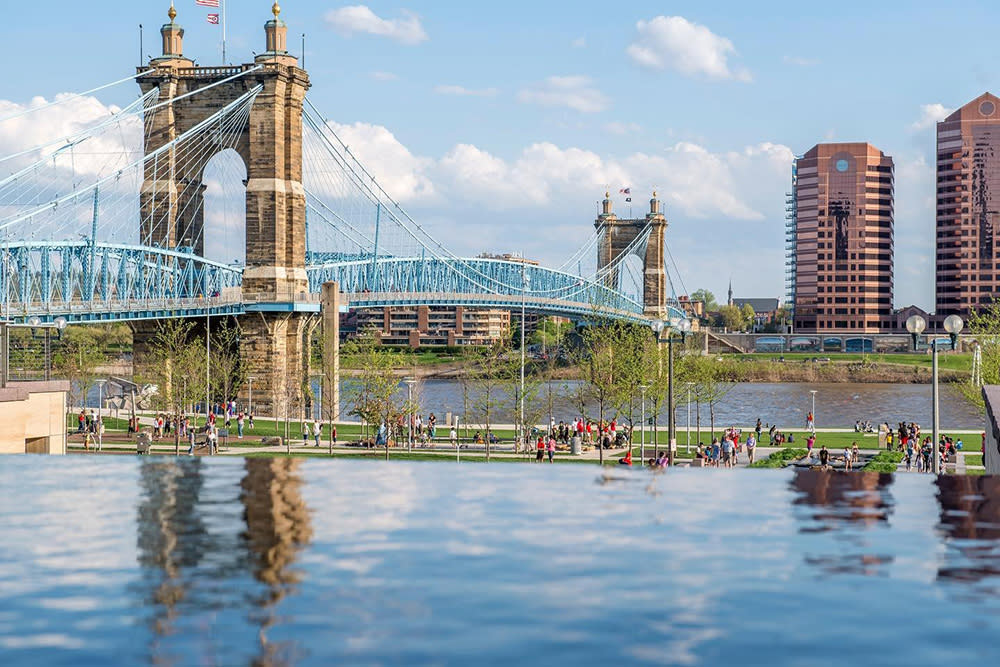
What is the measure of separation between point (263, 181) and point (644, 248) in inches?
4519

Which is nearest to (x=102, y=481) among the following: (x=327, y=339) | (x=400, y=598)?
(x=400, y=598)

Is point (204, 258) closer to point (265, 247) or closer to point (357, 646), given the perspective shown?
point (265, 247)

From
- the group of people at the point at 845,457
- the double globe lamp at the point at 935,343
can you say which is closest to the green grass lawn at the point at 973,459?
the group of people at the point at 845,457

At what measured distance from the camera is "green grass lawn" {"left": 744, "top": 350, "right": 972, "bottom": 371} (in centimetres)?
13705

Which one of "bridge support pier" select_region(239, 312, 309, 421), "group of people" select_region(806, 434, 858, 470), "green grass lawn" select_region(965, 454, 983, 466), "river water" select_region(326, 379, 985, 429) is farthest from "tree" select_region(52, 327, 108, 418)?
"green grass lawn" select_region(965, 454, 983, 466)

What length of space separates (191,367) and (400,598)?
47699mm

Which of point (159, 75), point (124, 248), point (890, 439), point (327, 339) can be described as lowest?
point (890, 439)

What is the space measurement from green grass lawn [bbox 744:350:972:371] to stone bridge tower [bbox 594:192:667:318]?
15075 millimetres

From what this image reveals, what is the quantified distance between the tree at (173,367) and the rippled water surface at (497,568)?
36.4m

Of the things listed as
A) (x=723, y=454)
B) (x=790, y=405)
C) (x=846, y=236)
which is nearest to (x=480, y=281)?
(x=790, y=405)

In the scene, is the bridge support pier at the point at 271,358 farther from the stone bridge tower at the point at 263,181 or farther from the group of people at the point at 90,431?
the group of people at the point at 90,431

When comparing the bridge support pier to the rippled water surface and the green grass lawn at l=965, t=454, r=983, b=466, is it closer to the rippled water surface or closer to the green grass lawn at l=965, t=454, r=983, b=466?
the green grass lawn at l=965, t=454, r=983, b=466

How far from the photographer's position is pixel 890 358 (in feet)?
514

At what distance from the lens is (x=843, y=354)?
575ft
